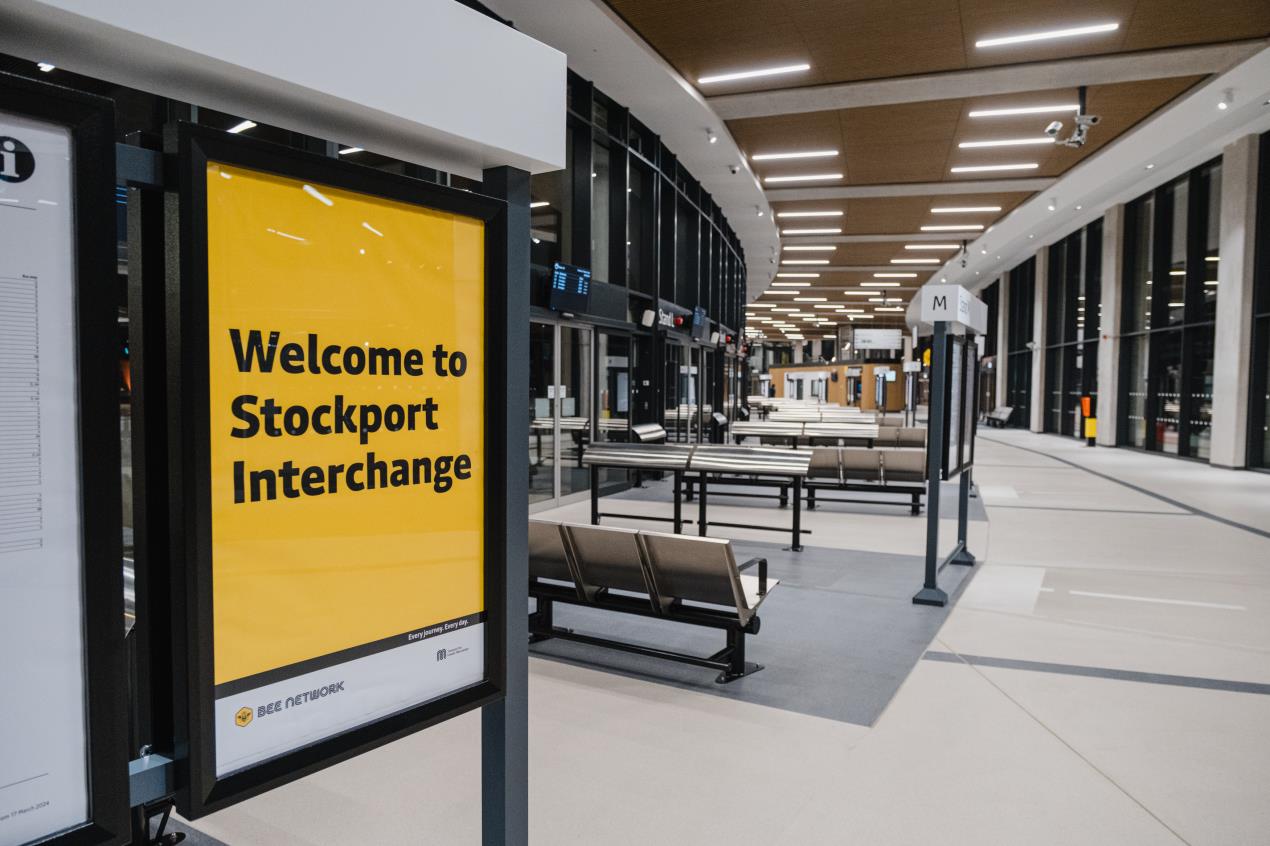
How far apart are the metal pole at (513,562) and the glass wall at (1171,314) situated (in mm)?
16604

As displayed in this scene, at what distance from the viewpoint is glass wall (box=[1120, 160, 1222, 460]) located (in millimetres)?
14828

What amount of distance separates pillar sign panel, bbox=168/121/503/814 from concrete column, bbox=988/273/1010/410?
31.9 metres

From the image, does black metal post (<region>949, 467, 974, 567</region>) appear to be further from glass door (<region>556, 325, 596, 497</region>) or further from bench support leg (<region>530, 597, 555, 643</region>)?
glass door (<region>556, 325, 596, 497</region>)

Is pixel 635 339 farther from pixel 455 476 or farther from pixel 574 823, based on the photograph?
pixel 455 476

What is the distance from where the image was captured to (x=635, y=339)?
1238cm

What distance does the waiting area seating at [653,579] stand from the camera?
3703 mm

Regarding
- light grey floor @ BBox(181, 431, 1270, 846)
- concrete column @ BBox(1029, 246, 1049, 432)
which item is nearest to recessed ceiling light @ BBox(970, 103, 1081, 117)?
light grey floor @ BBox(181, 431, 1270, 846)

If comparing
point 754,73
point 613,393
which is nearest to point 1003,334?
point 613,393

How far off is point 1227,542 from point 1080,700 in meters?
5.22

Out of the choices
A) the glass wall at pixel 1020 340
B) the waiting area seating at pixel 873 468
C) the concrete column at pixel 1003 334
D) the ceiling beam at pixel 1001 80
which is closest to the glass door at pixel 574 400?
the waiting area seating at pixel 873 468

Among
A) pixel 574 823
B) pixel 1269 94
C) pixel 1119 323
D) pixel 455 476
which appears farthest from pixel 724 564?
pixel 1119 323

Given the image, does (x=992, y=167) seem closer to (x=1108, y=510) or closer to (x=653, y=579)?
(x=1108, y=510)

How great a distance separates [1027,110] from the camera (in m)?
10.7

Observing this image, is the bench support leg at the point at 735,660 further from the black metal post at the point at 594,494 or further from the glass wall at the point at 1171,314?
the glass wall at the point at 1171,314
